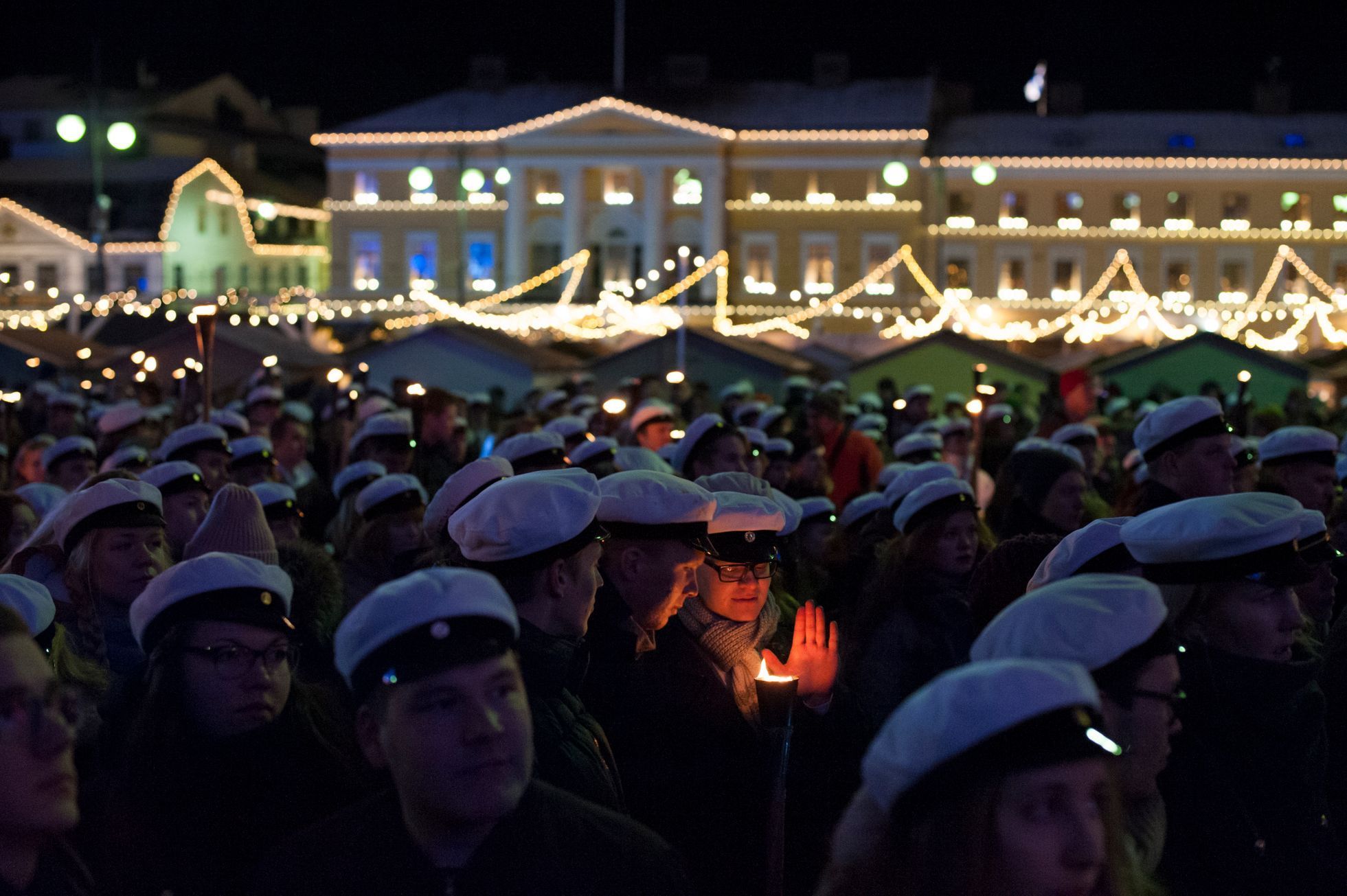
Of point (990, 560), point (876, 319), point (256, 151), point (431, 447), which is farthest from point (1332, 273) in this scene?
point (990, 560)

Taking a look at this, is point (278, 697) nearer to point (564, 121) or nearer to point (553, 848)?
point (553, 848)

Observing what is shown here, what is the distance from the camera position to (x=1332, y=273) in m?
52.8

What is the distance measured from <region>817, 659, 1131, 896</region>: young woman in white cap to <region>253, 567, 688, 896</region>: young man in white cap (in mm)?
560

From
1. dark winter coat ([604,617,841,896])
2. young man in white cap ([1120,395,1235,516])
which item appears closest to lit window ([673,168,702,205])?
young man in white cap ([1120,395,1235,516])

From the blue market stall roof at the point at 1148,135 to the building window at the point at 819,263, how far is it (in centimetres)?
468

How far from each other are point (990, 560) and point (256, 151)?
203 feet

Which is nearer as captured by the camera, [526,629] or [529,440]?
[526,629]

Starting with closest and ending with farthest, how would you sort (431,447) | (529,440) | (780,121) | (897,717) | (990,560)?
(897,717)
(990,560)
(529,440)
(431,447)
(780,121)

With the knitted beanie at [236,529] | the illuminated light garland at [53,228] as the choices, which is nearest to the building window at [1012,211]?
the illuminated light garland at [53,228]

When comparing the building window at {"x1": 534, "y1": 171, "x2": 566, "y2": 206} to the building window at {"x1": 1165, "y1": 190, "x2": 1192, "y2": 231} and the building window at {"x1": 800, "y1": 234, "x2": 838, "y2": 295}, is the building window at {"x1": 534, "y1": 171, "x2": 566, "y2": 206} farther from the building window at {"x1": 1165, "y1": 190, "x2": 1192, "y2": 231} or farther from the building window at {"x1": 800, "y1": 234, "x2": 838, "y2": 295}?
the building window at {"x1": 1165, "y1": 190, "x2": 1192, "y2": 231}

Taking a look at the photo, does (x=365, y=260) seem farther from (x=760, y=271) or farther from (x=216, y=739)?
(x=216, y=739)

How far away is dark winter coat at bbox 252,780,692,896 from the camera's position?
2.66 metres

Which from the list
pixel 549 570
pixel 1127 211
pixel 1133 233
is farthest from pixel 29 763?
pixel 1127 211

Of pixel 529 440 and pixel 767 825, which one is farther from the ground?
pixel 529 440
